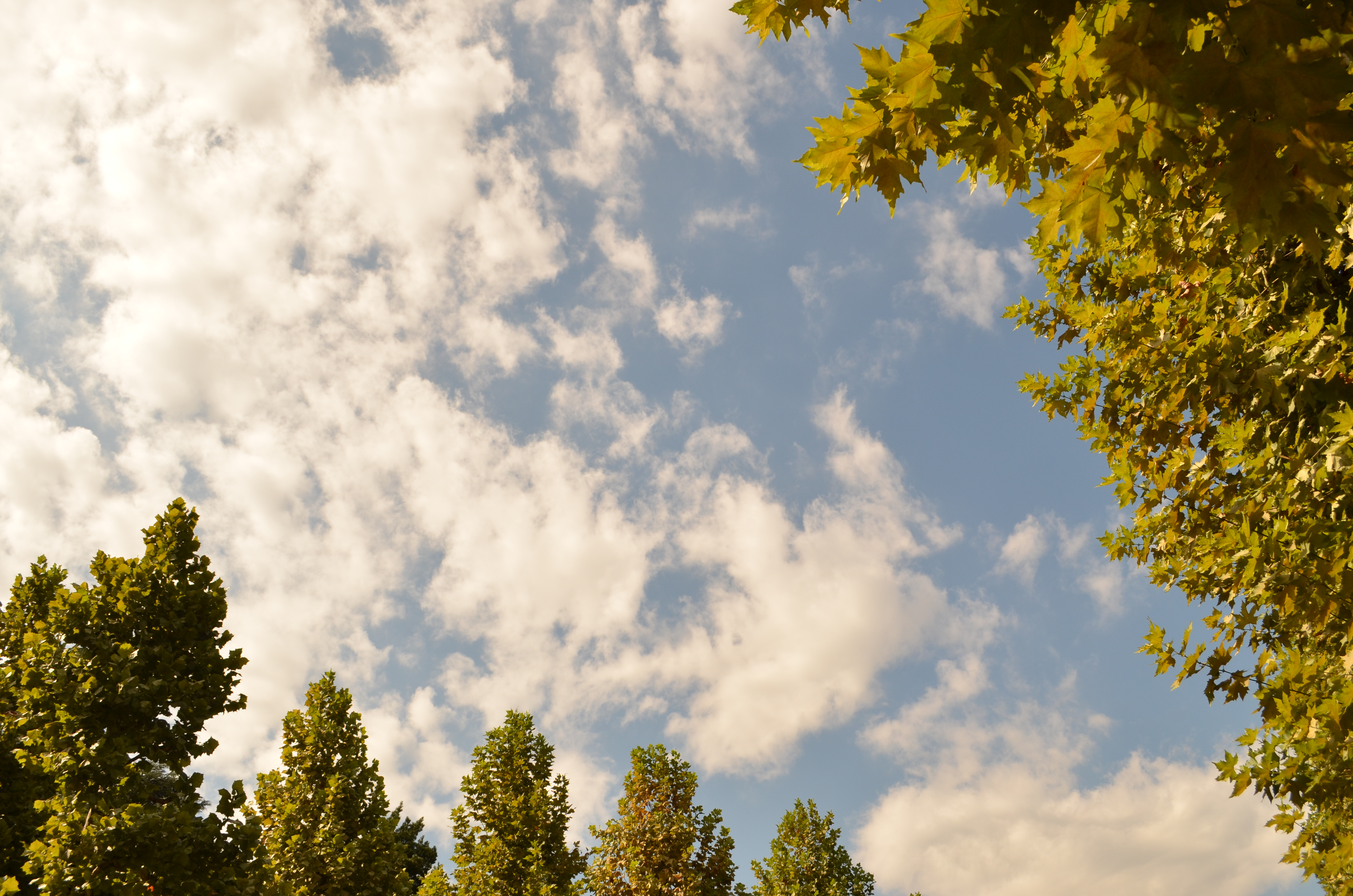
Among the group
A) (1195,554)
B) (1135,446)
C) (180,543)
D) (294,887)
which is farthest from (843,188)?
(294,887)

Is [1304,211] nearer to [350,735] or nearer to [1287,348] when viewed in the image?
[1287,348]

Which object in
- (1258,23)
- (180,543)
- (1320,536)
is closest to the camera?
(1258,23)

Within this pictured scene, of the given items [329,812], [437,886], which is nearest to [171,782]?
[329,812]

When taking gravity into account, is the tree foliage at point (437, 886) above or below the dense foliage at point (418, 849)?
below

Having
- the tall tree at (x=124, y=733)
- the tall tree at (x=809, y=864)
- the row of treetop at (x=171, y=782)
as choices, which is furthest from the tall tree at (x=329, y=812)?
the tall tree at (x=809, y=864)

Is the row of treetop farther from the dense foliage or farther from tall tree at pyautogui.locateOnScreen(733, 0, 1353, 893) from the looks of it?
the dense foliage

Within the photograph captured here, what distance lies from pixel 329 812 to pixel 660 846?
10652 millimetres

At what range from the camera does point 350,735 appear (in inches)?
808

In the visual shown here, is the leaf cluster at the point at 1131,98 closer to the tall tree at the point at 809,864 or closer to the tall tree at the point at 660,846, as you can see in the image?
the tall tree at the point at 660,846

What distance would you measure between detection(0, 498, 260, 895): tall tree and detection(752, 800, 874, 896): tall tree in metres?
23.2

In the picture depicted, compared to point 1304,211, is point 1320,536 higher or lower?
higher

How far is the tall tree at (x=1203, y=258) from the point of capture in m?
2.59

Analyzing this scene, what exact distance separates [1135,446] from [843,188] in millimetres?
6660

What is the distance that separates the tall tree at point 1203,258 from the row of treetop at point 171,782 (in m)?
15.2
